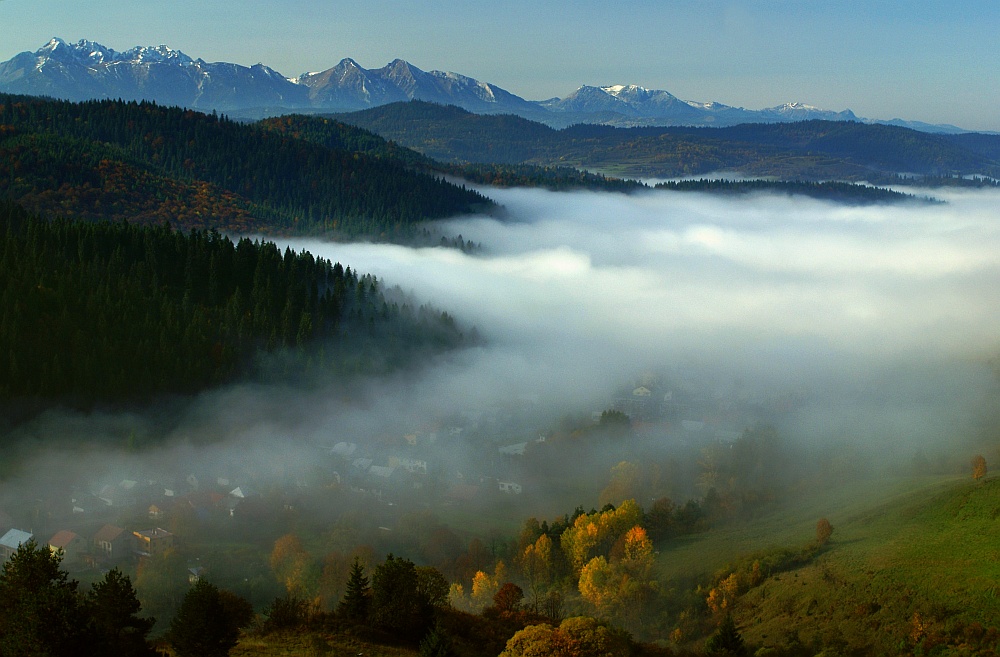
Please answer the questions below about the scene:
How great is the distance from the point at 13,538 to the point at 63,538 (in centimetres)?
450

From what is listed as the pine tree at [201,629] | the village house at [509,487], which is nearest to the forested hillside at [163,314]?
the village house at [509,487]

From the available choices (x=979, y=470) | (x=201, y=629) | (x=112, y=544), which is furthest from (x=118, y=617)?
(x=979, y=470)

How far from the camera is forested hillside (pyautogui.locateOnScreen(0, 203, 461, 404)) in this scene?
10900 centimetres

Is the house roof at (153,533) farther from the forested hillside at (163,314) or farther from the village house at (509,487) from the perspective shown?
the village house at (509,487)

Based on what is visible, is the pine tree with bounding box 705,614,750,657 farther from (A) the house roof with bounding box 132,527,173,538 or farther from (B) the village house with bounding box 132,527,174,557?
(A) the house roof with bounding box 132,527,173,538

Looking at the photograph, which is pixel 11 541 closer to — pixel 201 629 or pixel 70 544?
pixel 70 544

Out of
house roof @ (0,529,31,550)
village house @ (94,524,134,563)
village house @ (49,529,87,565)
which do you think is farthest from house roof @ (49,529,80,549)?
house roof @ (0,529,31,550)

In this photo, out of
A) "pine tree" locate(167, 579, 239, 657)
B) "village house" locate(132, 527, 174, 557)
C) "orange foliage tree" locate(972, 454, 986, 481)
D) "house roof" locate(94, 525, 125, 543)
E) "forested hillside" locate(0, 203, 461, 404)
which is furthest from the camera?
"forested hillside" locate(0, 203, 461, 404)

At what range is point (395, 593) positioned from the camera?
173 feet

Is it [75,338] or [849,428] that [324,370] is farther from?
[849,428]

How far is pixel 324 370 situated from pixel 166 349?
26.7m

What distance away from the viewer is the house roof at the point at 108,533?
281 feet

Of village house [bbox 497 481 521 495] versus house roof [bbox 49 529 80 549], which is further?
village house [bbox 497 481 521 495]

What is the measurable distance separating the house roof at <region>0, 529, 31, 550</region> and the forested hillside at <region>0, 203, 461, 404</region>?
922 inches
